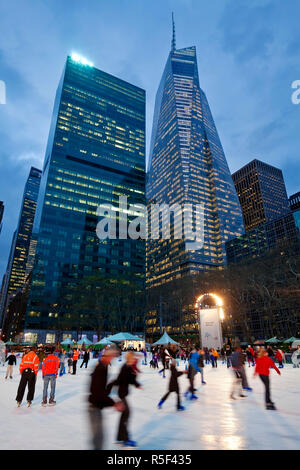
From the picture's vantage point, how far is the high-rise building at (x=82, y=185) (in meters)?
90.2

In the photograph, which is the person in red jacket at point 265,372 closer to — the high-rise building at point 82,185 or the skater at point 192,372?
the skater at point 192,372

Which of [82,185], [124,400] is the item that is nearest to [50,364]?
[124,400]

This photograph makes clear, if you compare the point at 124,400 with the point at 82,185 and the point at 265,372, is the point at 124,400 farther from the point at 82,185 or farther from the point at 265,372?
the point at 82,185

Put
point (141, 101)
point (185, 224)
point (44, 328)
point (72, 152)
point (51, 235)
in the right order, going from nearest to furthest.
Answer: point (44, 328) → point (51, 235) → point (72, 152) → point (141, 101) → point (185, 224)

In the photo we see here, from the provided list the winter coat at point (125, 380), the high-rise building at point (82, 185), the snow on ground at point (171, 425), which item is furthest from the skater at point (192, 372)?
the high-rise building at point (82, 185)

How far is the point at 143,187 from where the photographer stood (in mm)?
132875

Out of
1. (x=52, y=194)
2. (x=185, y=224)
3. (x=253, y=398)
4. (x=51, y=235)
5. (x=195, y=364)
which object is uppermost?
(x=185, y=224)

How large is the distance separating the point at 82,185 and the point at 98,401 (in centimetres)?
11144

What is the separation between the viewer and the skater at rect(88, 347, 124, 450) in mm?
4188

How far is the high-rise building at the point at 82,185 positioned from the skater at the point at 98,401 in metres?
83.8

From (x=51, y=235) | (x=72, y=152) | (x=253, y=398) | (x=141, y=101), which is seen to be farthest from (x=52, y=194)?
(x=253, y=398)

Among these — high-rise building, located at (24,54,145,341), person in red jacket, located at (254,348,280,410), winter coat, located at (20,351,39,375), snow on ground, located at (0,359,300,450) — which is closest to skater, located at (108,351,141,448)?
snow on ground, located at (0,359,300,450)
